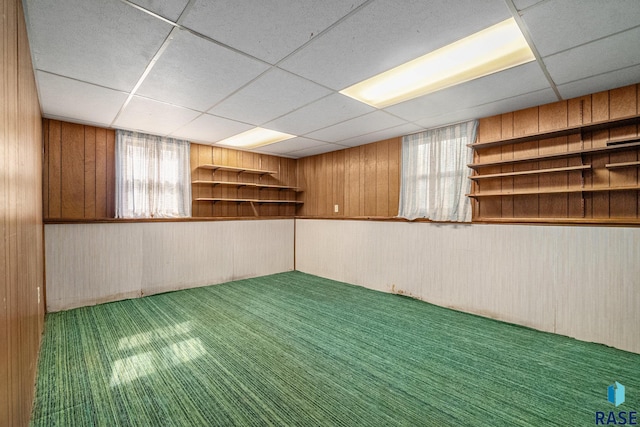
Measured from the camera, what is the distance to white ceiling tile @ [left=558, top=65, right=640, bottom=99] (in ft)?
7.93

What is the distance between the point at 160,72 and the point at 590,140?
4.09 m

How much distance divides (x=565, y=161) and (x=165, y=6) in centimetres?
376

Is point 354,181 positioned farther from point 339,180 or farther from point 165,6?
point 165,6

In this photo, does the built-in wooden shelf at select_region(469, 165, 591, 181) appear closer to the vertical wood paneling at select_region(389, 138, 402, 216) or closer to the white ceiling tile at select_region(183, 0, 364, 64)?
the vertical wood paneling at select_region(389, 138, 402, 216)

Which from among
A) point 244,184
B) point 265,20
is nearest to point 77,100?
point 265,20

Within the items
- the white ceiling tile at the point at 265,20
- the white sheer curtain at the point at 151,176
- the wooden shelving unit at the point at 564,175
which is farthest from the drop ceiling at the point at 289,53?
the white sheer curtain at the point at 151,176

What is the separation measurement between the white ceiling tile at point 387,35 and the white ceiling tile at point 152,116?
5.45 feet

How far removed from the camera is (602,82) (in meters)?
2.58

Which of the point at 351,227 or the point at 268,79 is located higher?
the point at 268,79

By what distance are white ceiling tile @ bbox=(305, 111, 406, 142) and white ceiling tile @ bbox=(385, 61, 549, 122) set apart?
21cm

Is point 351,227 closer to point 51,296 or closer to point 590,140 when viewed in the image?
point 590,140

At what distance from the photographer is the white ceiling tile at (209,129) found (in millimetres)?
3705

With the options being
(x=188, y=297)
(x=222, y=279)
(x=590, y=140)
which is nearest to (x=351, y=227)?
(x=222, y=279)

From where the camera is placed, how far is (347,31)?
6.29 ft
